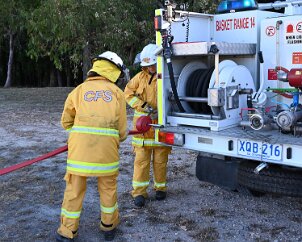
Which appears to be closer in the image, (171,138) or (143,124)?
(171,138)

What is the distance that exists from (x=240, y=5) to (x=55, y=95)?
1408 cm

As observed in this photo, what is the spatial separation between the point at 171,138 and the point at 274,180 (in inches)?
44.4

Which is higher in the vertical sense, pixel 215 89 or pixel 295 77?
pixel 295 77

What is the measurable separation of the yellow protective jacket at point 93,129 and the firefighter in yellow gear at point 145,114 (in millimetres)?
1045

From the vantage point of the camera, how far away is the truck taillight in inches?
186

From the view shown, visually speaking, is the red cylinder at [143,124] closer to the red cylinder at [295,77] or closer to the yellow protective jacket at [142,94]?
the yellow protective jacket at [142,94]

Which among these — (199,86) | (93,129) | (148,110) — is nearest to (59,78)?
(148,110)

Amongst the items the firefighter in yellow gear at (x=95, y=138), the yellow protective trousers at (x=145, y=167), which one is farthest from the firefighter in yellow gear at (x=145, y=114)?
the firefighter in yellow gear at (x=95, y=138)

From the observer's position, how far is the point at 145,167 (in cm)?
539

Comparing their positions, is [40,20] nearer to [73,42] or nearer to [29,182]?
[73,42]

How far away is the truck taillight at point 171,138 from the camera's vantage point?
186 inches

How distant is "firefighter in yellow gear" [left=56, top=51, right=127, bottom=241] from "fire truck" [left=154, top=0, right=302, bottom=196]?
723mm

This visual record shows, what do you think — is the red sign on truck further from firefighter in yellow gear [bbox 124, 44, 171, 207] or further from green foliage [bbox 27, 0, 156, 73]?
green foliage [bbox 27, 0, 156, 73]

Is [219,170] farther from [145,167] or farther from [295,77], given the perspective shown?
[295,77]
